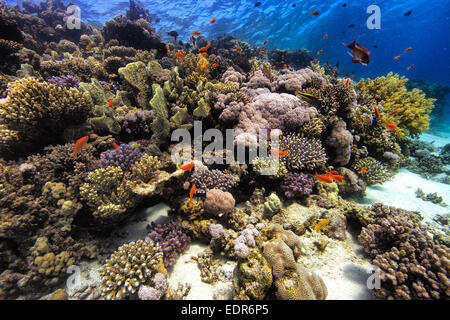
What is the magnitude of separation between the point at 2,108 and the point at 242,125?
560 cm

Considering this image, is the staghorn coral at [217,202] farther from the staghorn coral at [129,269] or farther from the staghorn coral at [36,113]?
the staghorn coral at [36,113]

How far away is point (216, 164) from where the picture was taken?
4.70 m

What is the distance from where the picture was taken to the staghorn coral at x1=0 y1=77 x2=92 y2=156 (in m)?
3.89

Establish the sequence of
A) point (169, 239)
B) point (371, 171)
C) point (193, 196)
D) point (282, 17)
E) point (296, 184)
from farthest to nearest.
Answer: point (282, 17) → point (371, 171) → point (296, 184) → point (193, 196) → point (169, 239)

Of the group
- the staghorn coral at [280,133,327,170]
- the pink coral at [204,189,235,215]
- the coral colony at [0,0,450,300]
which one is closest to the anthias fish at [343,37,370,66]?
the coral colony at [0,0,450,300]

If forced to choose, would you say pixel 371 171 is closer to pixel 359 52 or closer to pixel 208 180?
pixel 359 52

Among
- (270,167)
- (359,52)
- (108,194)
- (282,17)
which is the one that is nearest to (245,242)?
(270,167)

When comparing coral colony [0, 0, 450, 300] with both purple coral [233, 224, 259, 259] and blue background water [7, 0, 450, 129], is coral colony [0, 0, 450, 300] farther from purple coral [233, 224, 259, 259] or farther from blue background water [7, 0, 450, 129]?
blue background water [7, 0, 450, 129]

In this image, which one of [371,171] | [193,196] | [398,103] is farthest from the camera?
[398,103]

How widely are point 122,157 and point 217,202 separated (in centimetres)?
255

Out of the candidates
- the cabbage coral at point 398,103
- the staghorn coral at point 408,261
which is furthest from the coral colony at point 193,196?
the cabbage coral at point 398,103

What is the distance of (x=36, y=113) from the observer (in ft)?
13.1

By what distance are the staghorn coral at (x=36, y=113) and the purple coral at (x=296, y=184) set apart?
5.77m

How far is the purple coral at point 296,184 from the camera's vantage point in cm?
452
